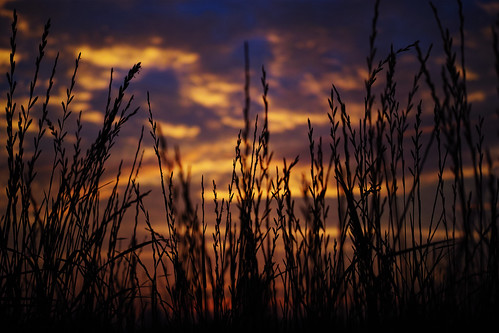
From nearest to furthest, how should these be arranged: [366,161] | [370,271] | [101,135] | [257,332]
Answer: [257,332]
[370,271]
[101,135]
[366,161]

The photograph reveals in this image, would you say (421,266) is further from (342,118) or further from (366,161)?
(342,118)

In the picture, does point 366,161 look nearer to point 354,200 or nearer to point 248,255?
point 354,200

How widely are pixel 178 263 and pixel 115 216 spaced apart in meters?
0.38

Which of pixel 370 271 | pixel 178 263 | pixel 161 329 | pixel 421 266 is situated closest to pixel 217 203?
pixel 178 263

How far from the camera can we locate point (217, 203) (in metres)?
2.57

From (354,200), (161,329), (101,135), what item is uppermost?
(101,135)

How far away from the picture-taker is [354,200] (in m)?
2.34

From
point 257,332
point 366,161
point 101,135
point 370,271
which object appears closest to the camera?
point 257,332

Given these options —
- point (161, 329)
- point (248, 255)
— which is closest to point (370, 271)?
A: point (248, 255)

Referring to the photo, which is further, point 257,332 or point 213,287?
point 213,287

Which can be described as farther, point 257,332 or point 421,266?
point 421,266

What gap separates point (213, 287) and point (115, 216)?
0.57 metres

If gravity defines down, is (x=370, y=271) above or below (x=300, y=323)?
above

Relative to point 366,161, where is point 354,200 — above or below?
below
